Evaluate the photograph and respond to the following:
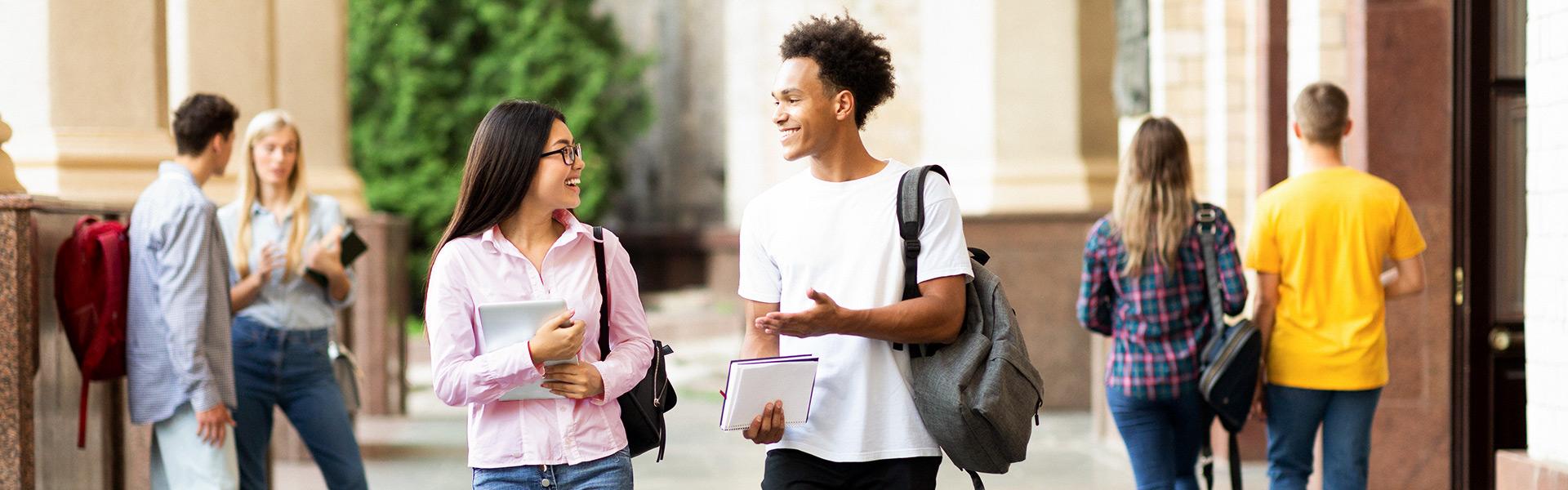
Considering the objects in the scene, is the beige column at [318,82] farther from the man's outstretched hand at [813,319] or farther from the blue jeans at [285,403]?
the man's outstretched hand at [813,319]

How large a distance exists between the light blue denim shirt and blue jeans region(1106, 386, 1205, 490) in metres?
3.17

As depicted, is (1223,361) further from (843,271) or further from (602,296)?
(602,296)

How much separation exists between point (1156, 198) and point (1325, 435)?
100 cm

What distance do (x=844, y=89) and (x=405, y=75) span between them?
26.7 m

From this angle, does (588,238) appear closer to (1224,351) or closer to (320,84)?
(1224,351)

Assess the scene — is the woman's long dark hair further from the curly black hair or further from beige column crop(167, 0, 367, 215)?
beige column crop(167, 0, 367, 215)

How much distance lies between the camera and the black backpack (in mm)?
5840

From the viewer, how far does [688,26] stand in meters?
31.1

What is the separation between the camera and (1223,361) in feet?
19.2

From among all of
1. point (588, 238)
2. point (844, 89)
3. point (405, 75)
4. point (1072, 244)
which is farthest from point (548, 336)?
point (405, 75)

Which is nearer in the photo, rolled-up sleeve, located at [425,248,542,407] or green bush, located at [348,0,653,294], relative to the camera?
rolled-up sleeve, located at [425,248,542,407]

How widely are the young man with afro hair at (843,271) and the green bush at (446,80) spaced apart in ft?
83.9

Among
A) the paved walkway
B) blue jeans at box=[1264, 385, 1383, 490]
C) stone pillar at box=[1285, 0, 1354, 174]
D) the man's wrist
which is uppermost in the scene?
stone pillar at box=[1285, 0, 1354, 174]

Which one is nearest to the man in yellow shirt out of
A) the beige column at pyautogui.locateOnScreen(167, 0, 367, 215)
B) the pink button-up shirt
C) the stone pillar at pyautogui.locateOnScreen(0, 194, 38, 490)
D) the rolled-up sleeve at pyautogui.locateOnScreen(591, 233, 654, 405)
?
the rolled-up sleeve at pyautogui.locateOnScreen(591, 233, 654, 405)
